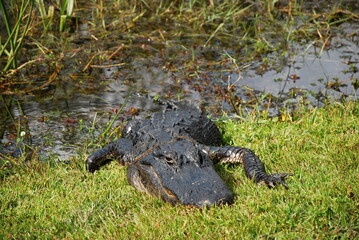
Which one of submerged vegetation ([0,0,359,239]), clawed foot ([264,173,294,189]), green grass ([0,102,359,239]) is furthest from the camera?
clawed foot ([264,173,294,189])

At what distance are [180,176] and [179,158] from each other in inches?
8.9

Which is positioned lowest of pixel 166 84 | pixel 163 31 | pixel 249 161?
pixel 166 84

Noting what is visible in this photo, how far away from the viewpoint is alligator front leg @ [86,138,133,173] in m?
4.91

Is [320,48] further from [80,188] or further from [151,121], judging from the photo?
[80,188]

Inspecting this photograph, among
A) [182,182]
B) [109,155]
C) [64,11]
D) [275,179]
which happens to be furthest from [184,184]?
[64,11]

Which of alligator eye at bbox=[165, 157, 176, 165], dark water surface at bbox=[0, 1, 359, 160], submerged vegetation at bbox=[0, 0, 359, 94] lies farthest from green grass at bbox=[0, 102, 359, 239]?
submerged vegetation at bbox=[0, 0, 359, 94]

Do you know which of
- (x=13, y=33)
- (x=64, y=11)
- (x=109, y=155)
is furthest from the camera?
(x=64, y=11)

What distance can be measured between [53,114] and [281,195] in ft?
12.0

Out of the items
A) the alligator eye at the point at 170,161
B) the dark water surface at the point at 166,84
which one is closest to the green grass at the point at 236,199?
the alligator eye at the point at 170,161

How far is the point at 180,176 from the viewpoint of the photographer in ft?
13.3

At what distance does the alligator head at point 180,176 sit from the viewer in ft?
12.3

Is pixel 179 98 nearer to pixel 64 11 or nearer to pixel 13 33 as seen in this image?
pixel 13 33

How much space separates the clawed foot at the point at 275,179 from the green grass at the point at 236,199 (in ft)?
0.20

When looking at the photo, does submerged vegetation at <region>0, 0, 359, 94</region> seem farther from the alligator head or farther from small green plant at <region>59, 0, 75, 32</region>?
the alligator head
